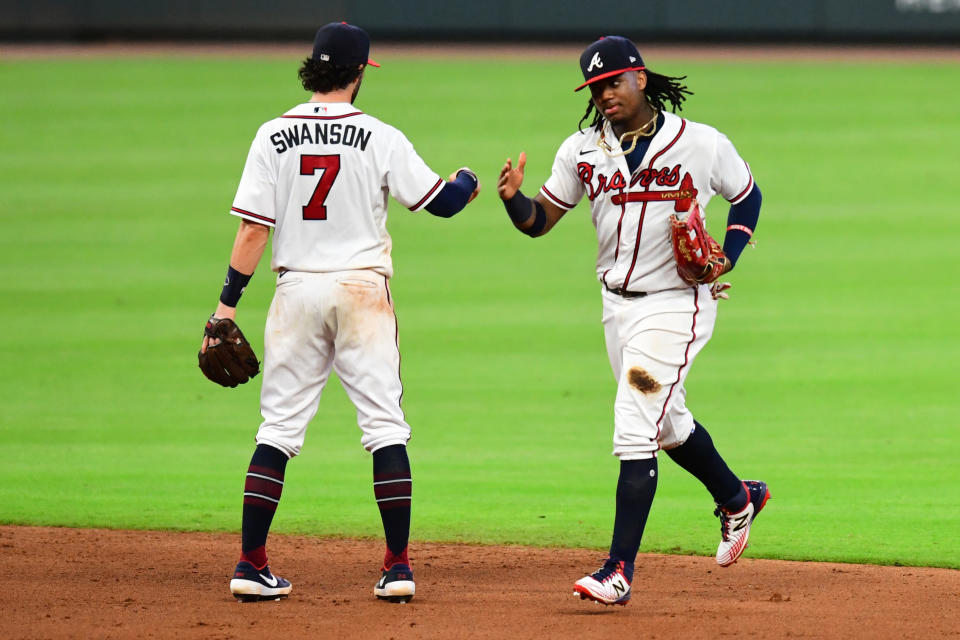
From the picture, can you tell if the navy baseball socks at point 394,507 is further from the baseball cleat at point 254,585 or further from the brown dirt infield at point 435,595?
the baseball cleat at point 254,585

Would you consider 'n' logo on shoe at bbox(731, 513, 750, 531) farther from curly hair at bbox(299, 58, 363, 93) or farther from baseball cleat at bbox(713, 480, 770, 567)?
curly hair at bbox(299, 58, 363, 93)

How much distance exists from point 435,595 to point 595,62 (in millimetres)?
2035

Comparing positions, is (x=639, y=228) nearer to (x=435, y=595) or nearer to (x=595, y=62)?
(x=595, y=62)

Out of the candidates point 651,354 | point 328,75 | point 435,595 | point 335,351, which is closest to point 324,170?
point 328,75

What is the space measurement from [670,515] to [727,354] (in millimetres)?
3913

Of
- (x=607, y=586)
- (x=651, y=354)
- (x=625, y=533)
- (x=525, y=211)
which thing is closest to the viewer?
(x=607, y=586)

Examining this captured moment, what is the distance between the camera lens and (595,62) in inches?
205

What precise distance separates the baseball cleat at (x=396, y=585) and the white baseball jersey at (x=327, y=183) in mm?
1079

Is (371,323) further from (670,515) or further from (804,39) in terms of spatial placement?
(804,39)

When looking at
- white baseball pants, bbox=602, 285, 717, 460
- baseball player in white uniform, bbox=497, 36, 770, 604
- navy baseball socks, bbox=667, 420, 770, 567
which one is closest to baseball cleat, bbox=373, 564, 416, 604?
baseball player in white uniform, bbox=497, 36, 770, 604

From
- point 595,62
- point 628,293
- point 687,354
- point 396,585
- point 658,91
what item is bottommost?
point 396,585

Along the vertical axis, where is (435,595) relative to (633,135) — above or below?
below

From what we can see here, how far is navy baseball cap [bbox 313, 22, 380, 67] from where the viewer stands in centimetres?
508

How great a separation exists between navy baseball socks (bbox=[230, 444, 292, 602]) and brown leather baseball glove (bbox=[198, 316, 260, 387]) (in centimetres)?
32
